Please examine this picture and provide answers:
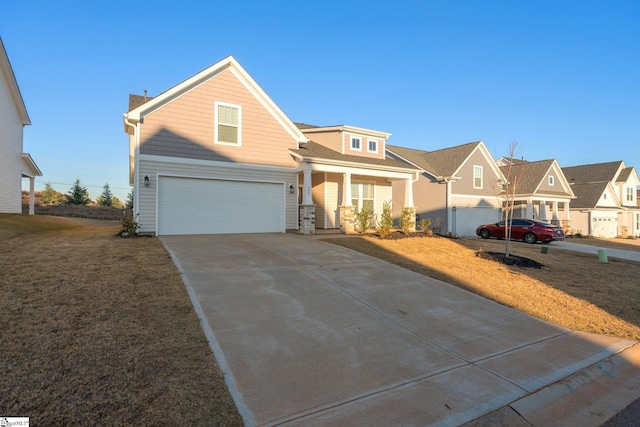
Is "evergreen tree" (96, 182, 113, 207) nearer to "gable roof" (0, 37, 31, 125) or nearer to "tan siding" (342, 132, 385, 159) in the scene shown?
"gable roof" (0, 37, 31, 125)

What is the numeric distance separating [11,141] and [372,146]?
20173 millimetres

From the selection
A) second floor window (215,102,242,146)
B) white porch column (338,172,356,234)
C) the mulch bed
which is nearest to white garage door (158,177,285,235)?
second floor window (215,102,242,146)

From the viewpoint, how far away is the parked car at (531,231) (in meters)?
19.0

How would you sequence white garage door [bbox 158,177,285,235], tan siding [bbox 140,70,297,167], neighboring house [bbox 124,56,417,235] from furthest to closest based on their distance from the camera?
white garage door [bbox 158,177,285,235] < tan siding [bbox 140,70,297,167] < neighboring house [bbox 124,56,417,235]

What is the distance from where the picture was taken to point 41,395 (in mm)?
2855

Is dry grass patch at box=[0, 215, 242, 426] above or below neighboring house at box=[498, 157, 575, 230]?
below

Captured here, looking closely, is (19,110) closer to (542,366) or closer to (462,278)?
(462,278)

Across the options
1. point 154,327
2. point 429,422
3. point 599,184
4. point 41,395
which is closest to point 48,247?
point 154,327

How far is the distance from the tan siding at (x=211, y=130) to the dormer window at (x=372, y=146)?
5.25 meters

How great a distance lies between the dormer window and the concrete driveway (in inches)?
500

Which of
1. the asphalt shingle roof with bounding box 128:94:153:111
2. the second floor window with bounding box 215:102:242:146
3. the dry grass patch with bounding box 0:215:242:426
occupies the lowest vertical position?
the dry grass patch with bounding box 0:215:242:426

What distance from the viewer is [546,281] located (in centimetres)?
866

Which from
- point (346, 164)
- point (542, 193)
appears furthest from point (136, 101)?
point (542, 193)

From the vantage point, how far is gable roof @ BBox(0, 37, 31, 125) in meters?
16.8
